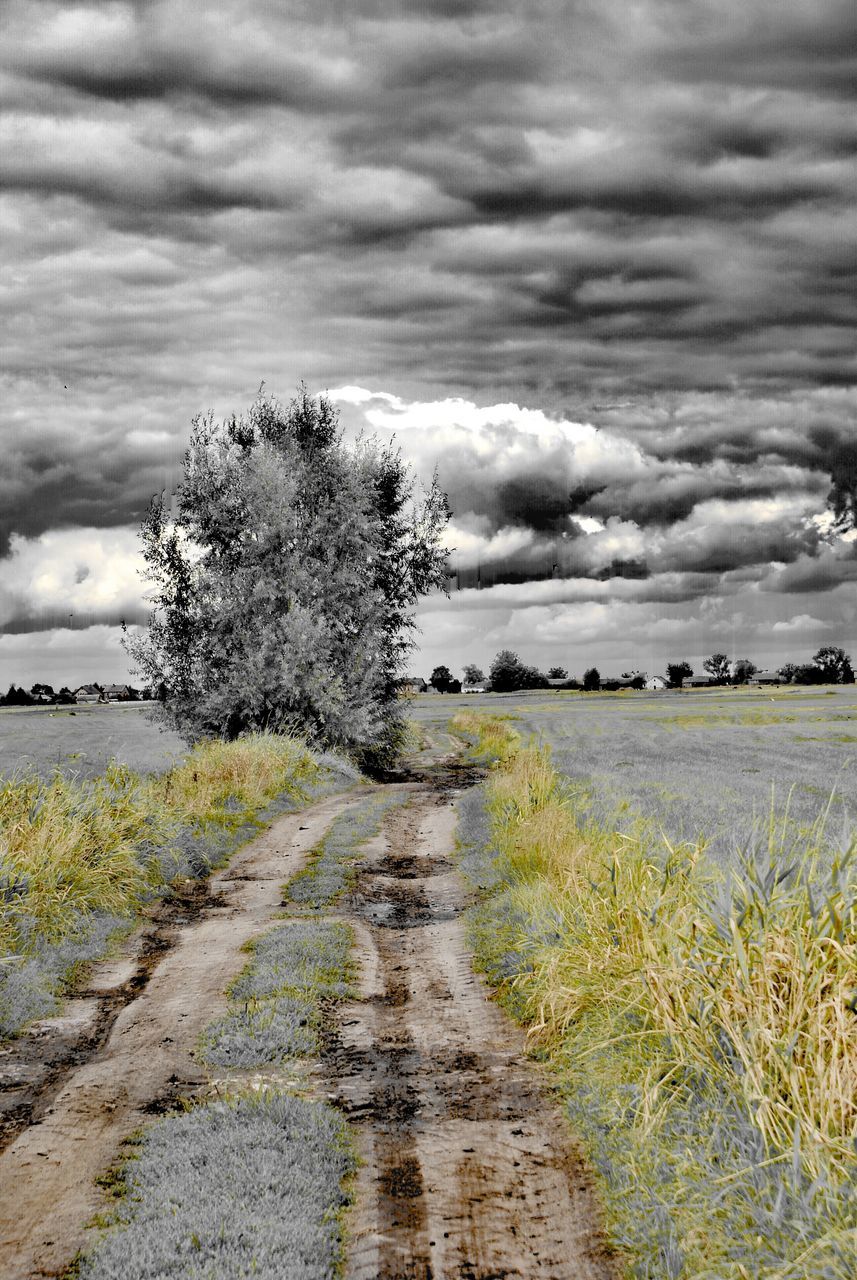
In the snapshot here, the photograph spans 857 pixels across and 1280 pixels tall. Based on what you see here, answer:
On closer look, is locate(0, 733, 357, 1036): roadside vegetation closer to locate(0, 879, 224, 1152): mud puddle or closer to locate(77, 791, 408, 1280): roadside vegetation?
locate(0, 879, 224, 1152): mud puddle

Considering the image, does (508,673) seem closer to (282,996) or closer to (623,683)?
(623,683)

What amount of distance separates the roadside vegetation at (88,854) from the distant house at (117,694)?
124 metres

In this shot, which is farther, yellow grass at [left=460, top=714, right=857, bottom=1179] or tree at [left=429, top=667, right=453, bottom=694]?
tree at [left=429, top=667, right=453, bottom=694]

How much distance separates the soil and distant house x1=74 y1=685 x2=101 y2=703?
134 m

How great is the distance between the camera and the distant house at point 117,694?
139000mm

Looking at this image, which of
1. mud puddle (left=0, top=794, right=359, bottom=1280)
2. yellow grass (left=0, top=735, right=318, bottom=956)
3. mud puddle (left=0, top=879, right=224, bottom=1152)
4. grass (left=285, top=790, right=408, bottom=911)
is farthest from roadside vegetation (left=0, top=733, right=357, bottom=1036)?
grass (left=285, top=790, right=408, bottom=911)

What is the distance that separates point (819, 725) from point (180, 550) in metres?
41.9

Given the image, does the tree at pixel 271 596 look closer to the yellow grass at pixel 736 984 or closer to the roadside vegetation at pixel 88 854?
the roadside vegetation at pixel 88 854

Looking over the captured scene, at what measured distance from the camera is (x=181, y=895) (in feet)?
42.2

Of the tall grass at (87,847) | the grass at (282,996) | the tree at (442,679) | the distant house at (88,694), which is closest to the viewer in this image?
the grass at (282,996)

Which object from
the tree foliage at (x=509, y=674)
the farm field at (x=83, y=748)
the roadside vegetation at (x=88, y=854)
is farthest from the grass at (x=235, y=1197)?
the tree foliage at (x=509, y=674)

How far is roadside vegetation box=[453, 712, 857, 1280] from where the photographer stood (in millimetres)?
4230

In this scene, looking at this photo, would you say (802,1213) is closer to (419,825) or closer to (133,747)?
(419,825)

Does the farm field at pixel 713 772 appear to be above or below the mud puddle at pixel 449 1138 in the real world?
below
